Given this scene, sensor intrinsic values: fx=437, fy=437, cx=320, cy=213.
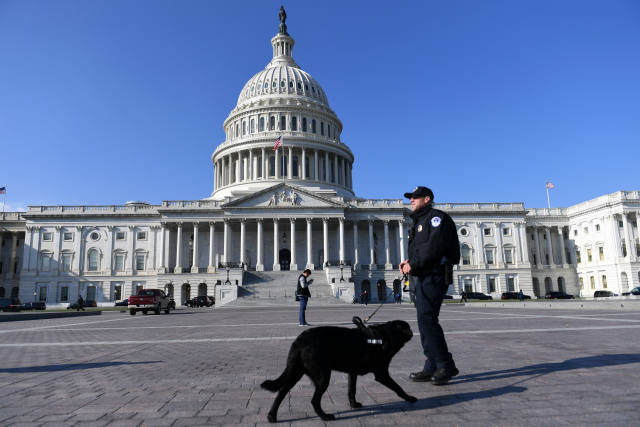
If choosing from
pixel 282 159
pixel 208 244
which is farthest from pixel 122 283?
pixel 282 159

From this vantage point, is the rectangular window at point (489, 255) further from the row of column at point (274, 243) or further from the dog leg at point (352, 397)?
the dog leg at point (352, 397)

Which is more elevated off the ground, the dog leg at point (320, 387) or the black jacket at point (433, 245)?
the black jacket at point (433, 245)

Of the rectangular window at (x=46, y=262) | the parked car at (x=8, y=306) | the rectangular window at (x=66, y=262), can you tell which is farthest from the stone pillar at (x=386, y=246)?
the rectangular window at (x=46, y=262)

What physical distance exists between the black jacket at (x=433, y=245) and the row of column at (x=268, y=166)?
→ 6947 centimetres

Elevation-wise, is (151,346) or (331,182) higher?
(331,182)

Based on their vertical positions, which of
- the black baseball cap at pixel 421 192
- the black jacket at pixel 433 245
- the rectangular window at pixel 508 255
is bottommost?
the black jacket at pixel 433 245

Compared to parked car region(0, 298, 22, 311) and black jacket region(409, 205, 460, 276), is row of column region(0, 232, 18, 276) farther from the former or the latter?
black jacket region(409, 205, 460, 276)

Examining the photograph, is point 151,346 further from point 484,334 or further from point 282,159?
point 282,159

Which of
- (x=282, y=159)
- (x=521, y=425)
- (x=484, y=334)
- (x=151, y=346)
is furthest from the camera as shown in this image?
(x=282, y=159)

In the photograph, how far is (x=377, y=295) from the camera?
63.6 metres

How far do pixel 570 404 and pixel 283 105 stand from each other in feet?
262

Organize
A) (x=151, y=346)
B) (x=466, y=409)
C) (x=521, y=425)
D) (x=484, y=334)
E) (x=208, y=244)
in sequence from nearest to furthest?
(x=521, y=425)
(x=466, y=409)
(x=151, y=346)
(x=484, y=334)
(x=208, y=244)

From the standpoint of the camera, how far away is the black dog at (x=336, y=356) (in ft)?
14.0

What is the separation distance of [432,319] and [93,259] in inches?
2859
